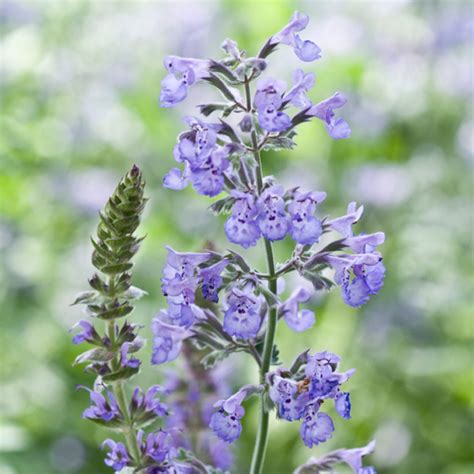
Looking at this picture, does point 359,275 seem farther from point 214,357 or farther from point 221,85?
point 221,85

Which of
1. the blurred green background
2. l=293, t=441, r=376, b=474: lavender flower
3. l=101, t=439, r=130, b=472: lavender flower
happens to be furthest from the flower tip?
the blurred green background

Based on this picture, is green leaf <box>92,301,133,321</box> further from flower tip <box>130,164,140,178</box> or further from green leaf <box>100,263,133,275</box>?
flower tip <box>130,164,140,178</box>

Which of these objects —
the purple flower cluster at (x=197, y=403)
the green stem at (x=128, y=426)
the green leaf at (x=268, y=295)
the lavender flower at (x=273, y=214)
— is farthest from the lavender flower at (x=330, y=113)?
the purple flower cluster at (x=197, y=403)

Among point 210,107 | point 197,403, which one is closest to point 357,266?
point 210,107

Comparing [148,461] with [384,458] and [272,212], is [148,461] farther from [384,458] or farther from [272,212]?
[384,458]

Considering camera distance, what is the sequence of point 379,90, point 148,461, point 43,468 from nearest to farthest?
1. point 148,461
2. point 43,468
3. point 379,90

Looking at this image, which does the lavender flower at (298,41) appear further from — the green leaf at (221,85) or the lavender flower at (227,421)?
the lavender flower at (227,421)

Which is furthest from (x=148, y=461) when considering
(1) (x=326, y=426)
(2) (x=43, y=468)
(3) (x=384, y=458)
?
(3) (x=384, y=458)
